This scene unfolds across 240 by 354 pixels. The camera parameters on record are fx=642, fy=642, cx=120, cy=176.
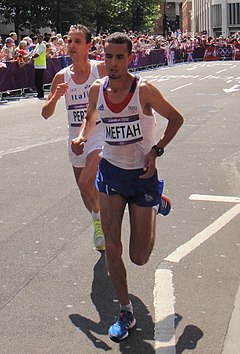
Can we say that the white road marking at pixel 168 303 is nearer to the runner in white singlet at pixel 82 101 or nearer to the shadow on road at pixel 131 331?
the shadow on road at pixel 131 331

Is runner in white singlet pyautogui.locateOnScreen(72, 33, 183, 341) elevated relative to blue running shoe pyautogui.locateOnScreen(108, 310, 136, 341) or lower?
elevated

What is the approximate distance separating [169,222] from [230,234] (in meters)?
0.75

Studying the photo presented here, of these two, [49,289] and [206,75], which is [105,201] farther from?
[206,75]

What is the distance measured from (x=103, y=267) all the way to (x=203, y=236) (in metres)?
1.31

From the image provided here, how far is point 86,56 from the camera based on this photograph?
18.8 feet

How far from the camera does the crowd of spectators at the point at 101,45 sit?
21.3 metres

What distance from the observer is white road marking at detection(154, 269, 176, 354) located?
4047mm

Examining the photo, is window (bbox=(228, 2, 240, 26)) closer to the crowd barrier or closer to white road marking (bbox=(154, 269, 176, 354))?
the crowd barrier

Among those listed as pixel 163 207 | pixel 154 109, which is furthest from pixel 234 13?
A: pixel 154 109

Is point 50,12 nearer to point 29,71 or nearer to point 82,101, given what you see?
point 29,71

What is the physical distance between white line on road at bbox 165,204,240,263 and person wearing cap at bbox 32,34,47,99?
14587 millimetres

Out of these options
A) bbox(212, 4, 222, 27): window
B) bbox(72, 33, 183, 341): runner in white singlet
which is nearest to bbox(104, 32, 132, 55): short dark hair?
bbox(72, 33, 183, 341): runner in white singlet

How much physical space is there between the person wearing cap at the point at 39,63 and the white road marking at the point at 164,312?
54.0 feet

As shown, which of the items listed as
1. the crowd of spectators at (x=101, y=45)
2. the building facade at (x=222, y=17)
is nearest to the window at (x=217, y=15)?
the building facade at (x=222, y=17)
